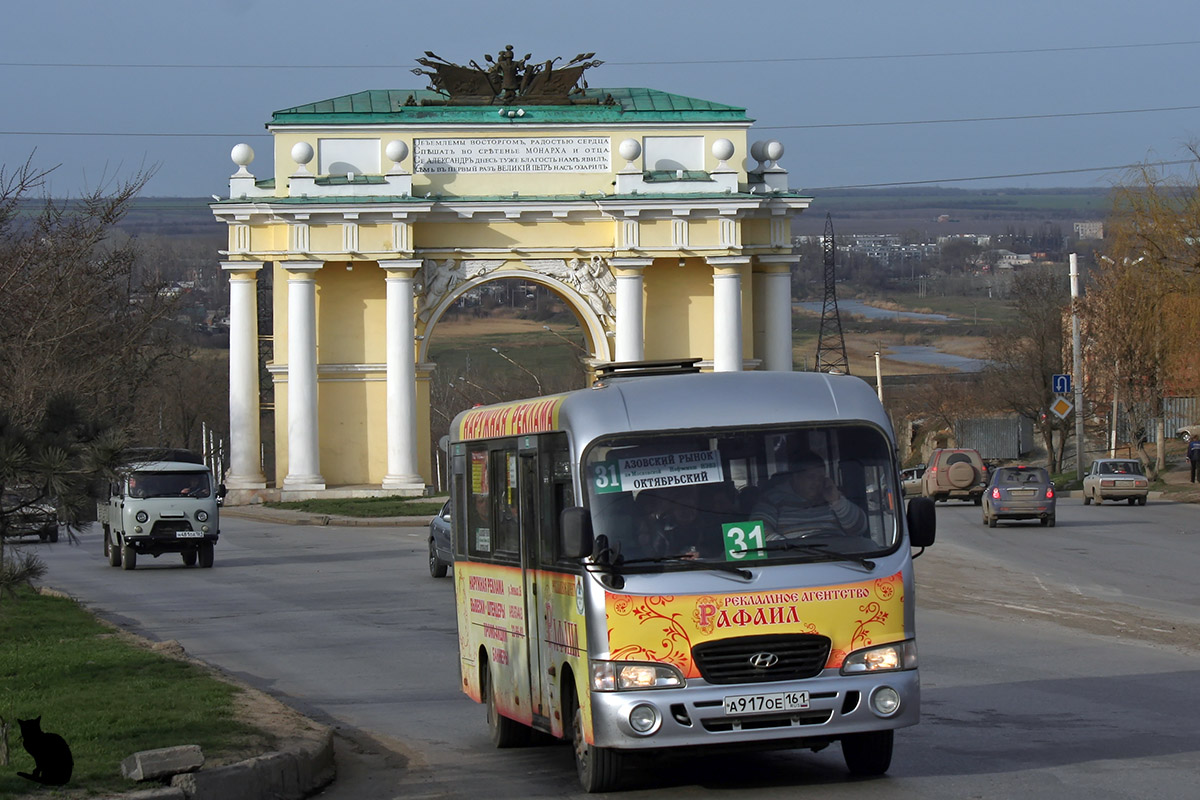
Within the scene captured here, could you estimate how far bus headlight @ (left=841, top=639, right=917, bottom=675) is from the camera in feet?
31.1

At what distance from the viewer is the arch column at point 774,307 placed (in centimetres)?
5362

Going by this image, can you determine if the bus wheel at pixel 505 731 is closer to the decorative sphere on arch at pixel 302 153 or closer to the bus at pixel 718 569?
the bus at pixel 718 569

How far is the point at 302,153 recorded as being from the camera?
49.6 metres

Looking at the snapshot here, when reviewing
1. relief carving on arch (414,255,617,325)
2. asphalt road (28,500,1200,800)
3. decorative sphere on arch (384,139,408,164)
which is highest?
decorative sphere on arch (384,139,408,164)

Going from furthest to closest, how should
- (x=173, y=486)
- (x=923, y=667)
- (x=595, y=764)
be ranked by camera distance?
(x=173, y=486) < (x=923, y=667) < (x=595, y=764)

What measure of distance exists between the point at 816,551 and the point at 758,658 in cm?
76

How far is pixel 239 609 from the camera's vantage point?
23.0 m

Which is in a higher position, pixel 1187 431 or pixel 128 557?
pixel 1187 431

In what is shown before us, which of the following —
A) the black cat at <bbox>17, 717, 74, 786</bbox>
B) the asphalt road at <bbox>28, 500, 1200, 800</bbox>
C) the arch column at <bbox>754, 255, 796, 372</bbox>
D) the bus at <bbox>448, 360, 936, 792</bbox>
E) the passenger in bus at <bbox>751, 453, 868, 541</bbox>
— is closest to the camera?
the black cat at <bbox>17, 717, 74, 786</bbox>

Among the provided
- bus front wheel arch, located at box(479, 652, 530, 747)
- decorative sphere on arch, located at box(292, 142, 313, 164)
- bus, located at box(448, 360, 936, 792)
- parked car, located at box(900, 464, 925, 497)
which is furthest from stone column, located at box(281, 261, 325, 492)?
bus, located at box(448, 360, 936, 792)

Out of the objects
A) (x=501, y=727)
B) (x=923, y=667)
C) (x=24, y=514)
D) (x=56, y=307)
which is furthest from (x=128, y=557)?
(x=24, y=514)

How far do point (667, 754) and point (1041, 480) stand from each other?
97.6ft

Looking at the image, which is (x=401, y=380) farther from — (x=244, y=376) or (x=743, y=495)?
(x=743, y=495)

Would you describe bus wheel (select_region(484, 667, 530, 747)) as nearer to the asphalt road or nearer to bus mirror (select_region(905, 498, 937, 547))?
the asphalt road
